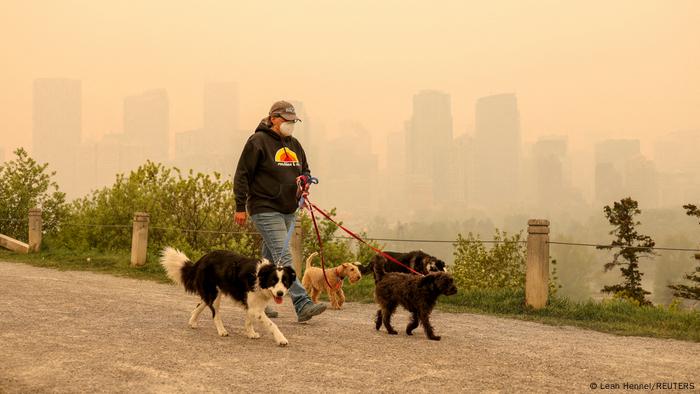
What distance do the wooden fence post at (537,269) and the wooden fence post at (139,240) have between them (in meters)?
9.33

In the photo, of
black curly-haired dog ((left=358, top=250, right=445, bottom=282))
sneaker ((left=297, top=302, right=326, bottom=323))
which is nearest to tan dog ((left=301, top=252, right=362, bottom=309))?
black curly-haired dog ((left=358, top=250, right=445, bottom=282))

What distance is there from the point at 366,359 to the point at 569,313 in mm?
5022

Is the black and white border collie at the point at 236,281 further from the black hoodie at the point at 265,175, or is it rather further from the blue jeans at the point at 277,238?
the black hoodie at the point at 265,175

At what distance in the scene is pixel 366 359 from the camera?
21.9ft

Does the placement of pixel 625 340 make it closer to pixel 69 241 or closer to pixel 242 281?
pixel 242 281

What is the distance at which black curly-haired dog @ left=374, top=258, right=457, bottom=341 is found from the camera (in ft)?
26.5

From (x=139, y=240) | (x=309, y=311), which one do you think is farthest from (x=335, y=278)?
(x=139, y=240)

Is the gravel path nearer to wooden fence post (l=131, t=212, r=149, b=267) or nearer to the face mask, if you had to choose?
the face mask

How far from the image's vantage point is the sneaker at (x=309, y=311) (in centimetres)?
850

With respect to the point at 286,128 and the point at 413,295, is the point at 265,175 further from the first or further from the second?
the point at 413,295

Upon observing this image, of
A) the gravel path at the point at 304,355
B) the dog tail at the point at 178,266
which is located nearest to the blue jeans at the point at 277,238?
the gravel path at the point at 304,355

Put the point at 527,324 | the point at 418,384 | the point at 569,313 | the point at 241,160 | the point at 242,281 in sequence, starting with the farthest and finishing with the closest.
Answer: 1. the point at 569,313
2. the point at 527,324
3. the point at 241,160
4. the point at 242,281
5. the point at 418,384

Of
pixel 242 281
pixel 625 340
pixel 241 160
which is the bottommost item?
pixel 625 340

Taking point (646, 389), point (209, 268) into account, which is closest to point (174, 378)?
point (209, 268)
